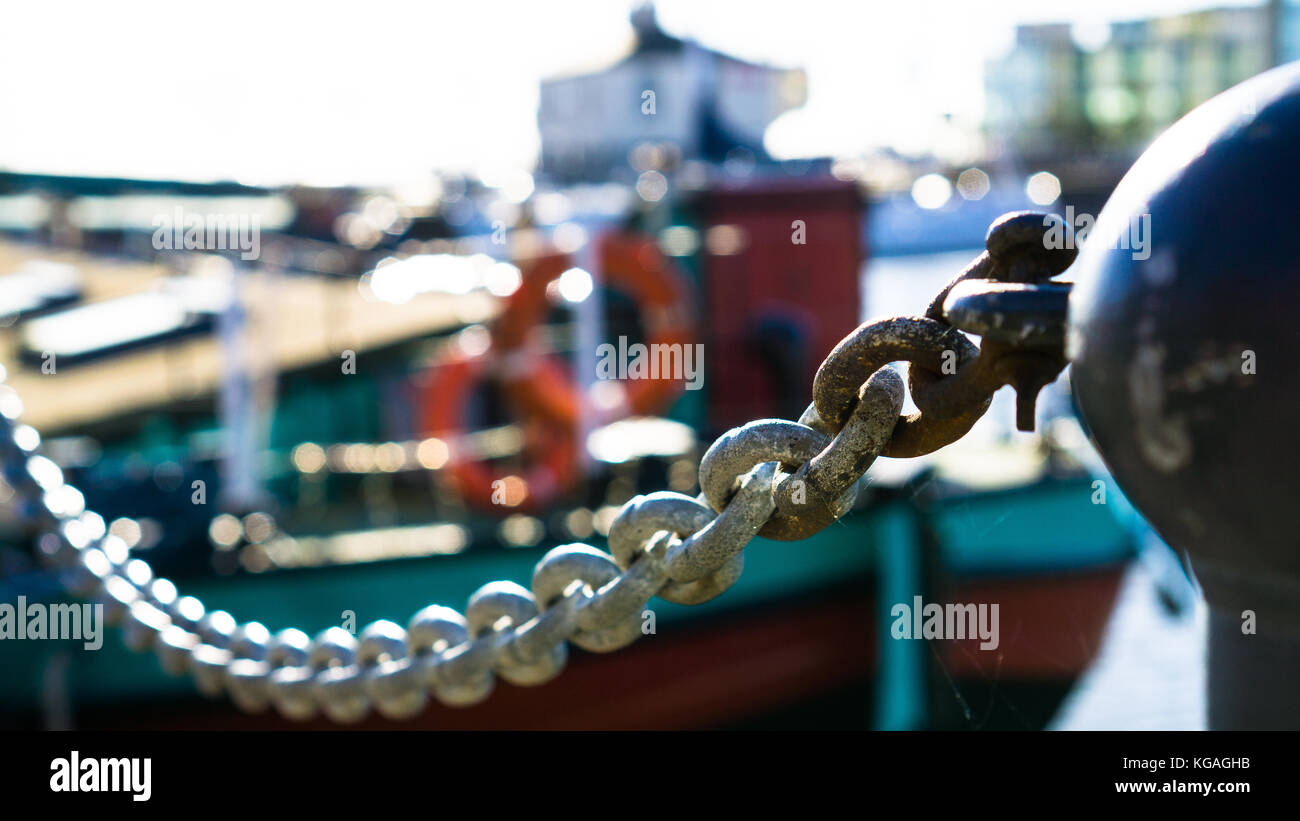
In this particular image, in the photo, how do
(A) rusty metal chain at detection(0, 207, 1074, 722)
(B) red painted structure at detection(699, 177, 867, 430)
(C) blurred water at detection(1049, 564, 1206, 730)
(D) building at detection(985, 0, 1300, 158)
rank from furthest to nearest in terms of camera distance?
1. (D) building at detection(985, 0, 1300, 158)
2. (B) red painted structure at detection(699, 177, 867, 430)
3. (C) blurred water at detection(1049, 564, 1206, 730)
4. (A) rusty metal chain at detection(0, 207, 1074, 722)

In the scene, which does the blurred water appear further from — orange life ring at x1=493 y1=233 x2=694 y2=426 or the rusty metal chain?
the rusty metal chain

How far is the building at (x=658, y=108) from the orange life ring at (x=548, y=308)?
3.35m

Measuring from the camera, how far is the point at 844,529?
677 cm

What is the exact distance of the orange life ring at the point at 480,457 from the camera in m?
6.82

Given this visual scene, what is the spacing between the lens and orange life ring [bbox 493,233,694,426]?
718 cm

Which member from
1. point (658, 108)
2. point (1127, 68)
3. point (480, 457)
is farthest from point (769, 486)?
point (1127, 68)

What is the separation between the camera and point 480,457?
290 inches

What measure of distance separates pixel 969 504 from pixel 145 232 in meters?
5.02

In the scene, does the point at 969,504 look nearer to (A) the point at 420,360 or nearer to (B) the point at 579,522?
(B) the point at 579,522

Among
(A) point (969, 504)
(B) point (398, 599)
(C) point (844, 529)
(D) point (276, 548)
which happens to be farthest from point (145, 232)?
(A) point (969, 504)

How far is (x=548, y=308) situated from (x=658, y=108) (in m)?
7.40

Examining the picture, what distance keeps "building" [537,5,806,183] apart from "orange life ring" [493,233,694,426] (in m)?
3.35

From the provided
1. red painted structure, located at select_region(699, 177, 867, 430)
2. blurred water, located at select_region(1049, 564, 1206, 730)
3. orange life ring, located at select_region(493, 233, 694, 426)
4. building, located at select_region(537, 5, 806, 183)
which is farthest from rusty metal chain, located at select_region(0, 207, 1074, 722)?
building, located at select_region(537, 5, 806, 183)

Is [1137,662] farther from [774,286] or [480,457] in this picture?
[480,457]
